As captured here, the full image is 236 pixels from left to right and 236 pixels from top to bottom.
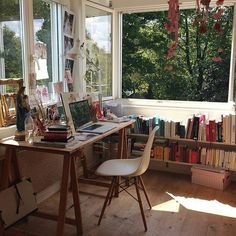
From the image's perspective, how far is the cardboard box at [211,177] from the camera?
3.32 metres

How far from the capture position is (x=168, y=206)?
2.91 metres

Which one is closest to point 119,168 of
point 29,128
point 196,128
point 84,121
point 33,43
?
point 84,121

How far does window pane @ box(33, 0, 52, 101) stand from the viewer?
296 cm

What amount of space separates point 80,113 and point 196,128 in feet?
4.62

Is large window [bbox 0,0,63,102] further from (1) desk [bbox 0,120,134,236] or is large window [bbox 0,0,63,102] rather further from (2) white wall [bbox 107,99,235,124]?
(2) white wall [bbox 107,99,235,124]

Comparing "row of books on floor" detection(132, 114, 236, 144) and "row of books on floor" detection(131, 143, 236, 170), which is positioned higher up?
"row of books on floor" detection(132, 114, 236, 144)

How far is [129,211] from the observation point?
2801mm

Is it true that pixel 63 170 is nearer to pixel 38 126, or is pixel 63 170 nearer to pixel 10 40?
pixel 38 126

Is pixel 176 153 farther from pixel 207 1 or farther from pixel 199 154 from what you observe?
pixel 207 1

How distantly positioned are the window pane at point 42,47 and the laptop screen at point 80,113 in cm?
45

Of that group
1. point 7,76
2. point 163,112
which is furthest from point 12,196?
point 163,112

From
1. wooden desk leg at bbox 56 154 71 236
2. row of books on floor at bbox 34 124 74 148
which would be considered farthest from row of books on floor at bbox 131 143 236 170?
wooden desk leg at bbox 56 154 71 236

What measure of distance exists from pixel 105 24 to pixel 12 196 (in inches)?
99.9

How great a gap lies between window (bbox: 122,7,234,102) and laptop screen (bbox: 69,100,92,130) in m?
1.44
